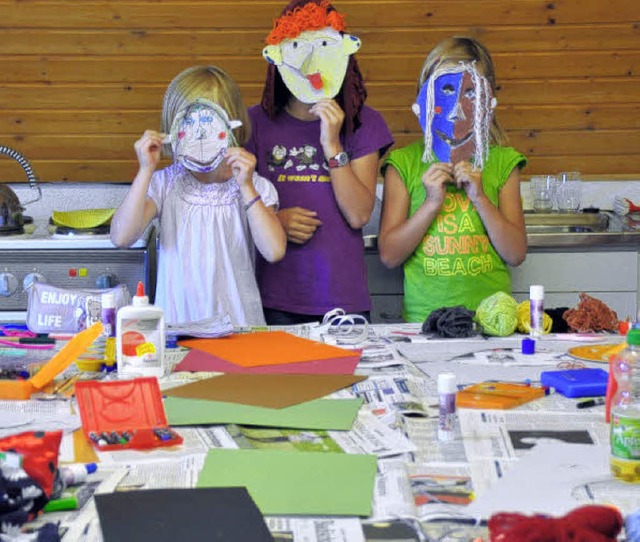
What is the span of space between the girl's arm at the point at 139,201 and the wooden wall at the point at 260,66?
1085 mm

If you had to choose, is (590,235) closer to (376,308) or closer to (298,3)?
(376,308)

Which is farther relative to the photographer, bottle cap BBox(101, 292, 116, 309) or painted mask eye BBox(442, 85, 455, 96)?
painted mask eye BBox(442, 85, 455, 96)

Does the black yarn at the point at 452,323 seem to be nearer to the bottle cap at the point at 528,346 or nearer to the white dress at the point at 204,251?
the bottle cap at the point at 528,346

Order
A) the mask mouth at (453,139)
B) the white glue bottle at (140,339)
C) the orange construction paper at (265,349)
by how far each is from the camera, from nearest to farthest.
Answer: the white glue bottle at (140,339) → the orange construction paper at (265,349) → the mask mouth at (453,139)

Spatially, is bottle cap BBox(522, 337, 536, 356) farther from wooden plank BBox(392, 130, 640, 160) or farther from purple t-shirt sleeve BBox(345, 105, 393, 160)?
wooden plank BBox(392, 130, 640, 160)

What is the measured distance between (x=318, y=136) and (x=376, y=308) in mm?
763

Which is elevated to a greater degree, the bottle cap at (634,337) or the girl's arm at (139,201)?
the girl's arm at (139,201)

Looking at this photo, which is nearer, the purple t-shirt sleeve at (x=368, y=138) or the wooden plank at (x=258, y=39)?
the purple t-shirt sleeve at (x=368, y=138)

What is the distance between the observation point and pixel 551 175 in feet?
13.2

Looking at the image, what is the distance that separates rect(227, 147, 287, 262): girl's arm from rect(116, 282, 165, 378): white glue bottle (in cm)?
81

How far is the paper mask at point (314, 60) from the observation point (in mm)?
3127

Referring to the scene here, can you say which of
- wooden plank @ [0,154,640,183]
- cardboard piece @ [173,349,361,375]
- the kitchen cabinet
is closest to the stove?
wooden plank @ [0,154,640,183]

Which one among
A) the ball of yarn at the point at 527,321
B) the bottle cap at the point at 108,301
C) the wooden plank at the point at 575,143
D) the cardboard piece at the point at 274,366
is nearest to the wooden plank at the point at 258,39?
the wooden plank at the point at 575,143

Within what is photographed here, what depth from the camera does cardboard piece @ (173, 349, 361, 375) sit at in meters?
2.26
